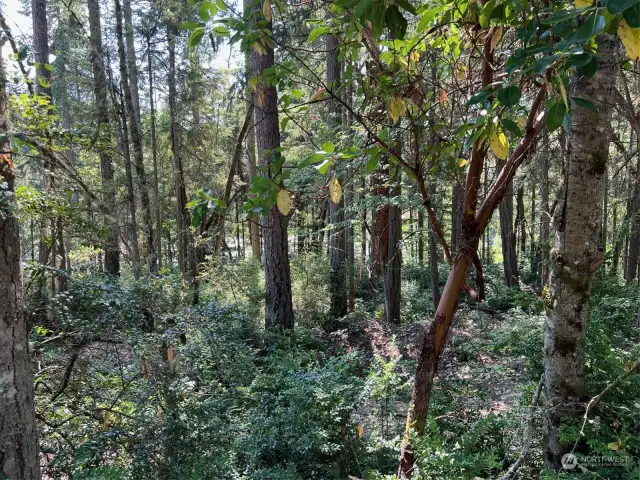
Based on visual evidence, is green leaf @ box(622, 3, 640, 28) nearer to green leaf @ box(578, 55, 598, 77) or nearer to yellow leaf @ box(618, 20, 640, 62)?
green leaf @ box(578, 55, 598, 77)

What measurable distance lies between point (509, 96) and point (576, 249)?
1479 millimetres

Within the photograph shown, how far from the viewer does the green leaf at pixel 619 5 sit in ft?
2.02

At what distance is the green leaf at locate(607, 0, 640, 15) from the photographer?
2.02ft

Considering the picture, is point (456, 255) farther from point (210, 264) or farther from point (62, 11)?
point (62, 11)

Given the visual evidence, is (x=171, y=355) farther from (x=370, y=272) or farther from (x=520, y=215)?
(x=520, y=215)

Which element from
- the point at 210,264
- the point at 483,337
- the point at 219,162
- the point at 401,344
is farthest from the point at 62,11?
the point at 483,337

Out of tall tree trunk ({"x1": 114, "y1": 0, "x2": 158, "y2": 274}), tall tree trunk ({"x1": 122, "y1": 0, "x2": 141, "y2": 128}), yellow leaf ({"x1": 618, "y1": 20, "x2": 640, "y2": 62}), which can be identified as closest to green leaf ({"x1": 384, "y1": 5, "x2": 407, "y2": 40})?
yellow leaf ({"x1": 618, "y1": 20, "x2": 640, "y2": 62})

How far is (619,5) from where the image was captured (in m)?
0.62

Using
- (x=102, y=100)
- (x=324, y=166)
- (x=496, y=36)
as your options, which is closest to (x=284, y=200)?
(x=324, y=166)

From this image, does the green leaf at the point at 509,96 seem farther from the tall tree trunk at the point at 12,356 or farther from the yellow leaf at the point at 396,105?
the tall tree trunk at the point at 12,356

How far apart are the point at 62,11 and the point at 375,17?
51.4 feet

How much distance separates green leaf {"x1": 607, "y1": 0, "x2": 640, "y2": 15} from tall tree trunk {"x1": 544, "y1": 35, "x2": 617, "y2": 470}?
151 cm

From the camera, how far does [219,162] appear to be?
13539 millimetres

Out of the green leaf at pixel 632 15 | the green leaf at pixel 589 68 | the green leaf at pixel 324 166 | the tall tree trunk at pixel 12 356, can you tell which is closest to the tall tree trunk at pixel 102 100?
the tall tree trunk at pixel 12 356
